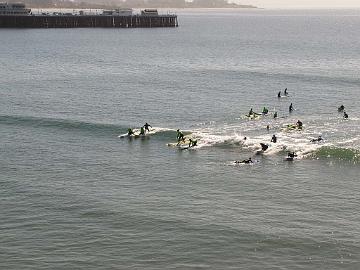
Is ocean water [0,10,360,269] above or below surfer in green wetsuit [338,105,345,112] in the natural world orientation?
below

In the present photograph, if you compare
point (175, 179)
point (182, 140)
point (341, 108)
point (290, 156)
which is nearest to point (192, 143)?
point (182, 140)

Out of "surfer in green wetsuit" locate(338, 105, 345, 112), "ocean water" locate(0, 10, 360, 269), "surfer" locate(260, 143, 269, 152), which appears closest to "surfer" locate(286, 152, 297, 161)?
"ocean water" locate(0, 10, 360, 269)

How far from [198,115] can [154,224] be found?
135 feet

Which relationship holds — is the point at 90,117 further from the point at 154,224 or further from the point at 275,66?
the point at 275,66

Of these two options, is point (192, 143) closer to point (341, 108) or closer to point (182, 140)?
point (182, 140)

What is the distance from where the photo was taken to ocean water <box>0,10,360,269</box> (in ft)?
138

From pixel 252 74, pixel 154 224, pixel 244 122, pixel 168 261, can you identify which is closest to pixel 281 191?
pixel 154 224

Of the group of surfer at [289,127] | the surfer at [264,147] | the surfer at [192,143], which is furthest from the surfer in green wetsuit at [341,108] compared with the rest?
the surfer at [192,143]

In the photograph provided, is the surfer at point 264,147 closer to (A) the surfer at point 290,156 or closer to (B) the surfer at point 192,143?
(A) the surfer at point 290,156

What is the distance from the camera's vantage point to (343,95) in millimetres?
101312

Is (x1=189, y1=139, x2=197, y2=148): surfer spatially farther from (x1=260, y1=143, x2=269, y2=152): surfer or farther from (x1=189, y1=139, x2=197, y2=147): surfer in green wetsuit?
(x1=260, y1=143, x2=269, y2=152): surfer

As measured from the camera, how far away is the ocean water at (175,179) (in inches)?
1651

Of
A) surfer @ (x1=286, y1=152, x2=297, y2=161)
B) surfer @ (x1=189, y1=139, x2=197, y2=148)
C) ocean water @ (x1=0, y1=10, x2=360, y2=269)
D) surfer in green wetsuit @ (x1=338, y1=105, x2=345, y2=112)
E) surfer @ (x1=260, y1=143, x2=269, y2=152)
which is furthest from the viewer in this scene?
surfer in green wetsuit @ (x1=338, y1=105, x2=345, y2=112)

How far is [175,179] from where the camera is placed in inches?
2245
